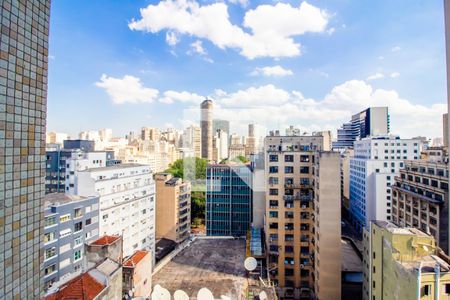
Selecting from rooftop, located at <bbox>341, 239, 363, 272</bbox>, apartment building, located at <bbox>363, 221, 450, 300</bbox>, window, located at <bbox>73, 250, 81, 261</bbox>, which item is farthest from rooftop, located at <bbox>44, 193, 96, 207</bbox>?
rooftop, located at <bbox>341, 239, 363, 272</bbox>

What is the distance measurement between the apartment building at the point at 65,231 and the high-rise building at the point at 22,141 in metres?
5.12

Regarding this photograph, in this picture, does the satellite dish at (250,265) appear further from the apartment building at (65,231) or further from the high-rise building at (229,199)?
the high-rise building at (229,199)

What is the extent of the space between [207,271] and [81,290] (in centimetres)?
336

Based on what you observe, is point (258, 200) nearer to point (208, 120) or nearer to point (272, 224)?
point (272, 224)

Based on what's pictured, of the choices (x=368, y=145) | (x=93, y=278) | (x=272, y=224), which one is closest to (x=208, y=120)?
(x=272, y=224)

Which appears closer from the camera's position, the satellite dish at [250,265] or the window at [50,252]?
the window at [50,252]

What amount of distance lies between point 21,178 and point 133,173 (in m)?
7.84

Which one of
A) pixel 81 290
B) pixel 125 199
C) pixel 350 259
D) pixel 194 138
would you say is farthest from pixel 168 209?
pixel 81 290

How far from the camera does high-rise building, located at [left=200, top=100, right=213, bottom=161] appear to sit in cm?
539

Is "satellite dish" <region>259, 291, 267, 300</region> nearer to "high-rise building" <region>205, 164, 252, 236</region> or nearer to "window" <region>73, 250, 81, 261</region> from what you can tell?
"window" <region>73, 250, 81, 261</region>

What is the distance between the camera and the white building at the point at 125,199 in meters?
6.80

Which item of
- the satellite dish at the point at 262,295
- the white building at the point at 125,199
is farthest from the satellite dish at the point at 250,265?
the white building at the point at 125,199

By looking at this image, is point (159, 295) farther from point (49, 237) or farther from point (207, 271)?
point (49, 237)

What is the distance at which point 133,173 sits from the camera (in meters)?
8.29
